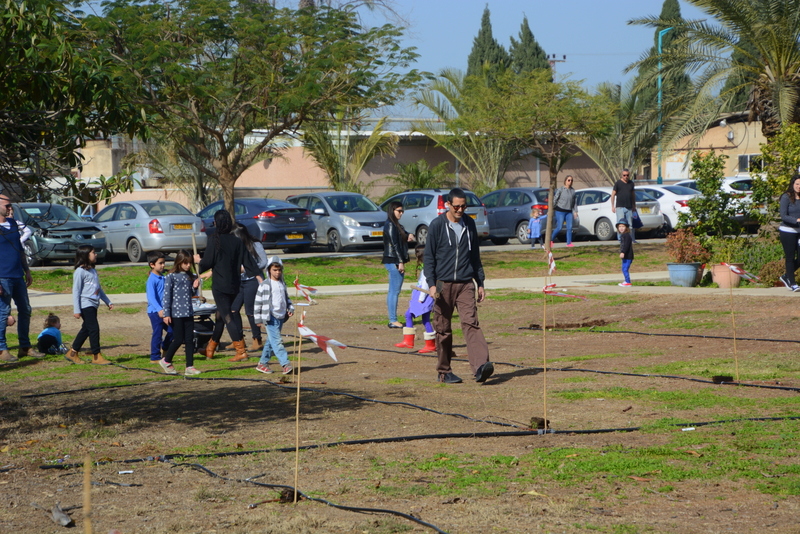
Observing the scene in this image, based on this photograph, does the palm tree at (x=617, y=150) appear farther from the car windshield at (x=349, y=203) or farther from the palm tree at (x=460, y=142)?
the car windshield at (x=349, y=203)

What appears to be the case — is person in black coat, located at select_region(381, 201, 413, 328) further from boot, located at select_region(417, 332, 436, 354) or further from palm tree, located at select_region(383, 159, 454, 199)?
palm tree, located at select_region(383, 159, 454, 199)

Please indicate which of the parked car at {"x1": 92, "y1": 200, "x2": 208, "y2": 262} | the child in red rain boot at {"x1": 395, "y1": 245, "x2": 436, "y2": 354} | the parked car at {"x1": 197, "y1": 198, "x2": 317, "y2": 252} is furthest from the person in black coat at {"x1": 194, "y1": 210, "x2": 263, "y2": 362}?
the parked car at {"x1": 197, "y1": 198, "x2": 317, "y2": 252}

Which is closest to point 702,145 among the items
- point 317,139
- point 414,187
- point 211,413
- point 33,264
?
point 414,187

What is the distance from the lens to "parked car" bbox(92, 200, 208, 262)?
2173 centimetres

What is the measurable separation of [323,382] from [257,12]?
39.9ft

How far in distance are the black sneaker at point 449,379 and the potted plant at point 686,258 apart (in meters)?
9.40

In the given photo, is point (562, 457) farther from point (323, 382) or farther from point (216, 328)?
point (216, 328)

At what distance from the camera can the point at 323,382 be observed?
953cm

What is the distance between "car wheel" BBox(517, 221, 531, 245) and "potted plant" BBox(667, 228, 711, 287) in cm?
879

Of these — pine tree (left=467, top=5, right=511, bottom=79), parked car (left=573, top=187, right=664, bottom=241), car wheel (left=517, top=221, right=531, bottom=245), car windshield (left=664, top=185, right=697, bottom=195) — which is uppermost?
pine tree (left=467, top=5, right=511, bottom=79)

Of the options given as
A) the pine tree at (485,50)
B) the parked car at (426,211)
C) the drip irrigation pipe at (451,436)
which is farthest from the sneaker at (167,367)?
the pine tree at (485,50)

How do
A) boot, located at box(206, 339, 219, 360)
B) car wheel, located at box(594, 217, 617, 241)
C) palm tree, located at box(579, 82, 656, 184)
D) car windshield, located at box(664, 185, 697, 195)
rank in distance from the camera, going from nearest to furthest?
boot, located at box(206, 339, 219, 360) → car wheel, located at box(594, 217, 617, 241) → car windshield, located at box(664, 185, 697, 195) → palm tree, located at box(579, 82, 656, 184)

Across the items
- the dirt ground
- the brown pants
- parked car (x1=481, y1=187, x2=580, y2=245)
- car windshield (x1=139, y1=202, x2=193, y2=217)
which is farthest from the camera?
parked car (x1=481, y1=187, x2=580, y2=245)

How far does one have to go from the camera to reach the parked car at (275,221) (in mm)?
23688
